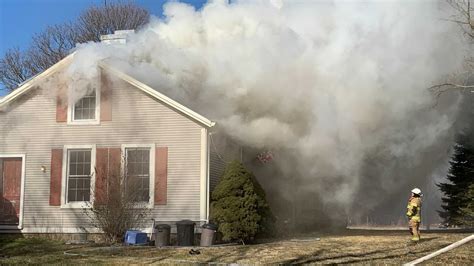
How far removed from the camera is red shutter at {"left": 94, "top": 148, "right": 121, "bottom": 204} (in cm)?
1523

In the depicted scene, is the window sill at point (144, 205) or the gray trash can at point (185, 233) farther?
the window sill at point (144, 205)

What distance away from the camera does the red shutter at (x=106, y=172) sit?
15.2 metres

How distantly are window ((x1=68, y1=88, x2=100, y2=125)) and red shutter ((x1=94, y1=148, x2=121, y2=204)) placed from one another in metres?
0.99

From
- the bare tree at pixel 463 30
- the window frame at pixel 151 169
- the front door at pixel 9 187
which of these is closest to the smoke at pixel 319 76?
the bare tree at pixel 463 30

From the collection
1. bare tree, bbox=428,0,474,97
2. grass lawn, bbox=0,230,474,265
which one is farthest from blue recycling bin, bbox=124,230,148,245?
bare tree, bbox=428,0,474,97

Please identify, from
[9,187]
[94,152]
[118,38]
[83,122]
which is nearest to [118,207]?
[94,152]

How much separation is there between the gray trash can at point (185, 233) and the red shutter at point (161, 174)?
1316 millimetres

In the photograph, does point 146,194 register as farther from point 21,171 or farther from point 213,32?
point 213,32

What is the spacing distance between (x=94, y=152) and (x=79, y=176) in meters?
0.85

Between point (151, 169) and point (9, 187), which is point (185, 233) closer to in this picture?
point (151, 169)

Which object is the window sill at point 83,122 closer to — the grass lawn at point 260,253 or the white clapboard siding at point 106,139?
the white clapboard siding at point 106,139

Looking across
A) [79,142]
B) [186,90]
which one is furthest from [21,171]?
[186,90]

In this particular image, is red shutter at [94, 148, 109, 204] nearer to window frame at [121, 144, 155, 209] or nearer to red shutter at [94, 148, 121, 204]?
red shutter at [94, 148, 121, 204]

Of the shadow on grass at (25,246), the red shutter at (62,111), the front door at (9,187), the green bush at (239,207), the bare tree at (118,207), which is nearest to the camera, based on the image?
the shadow on grass at (25,246)
